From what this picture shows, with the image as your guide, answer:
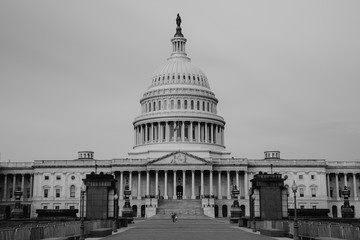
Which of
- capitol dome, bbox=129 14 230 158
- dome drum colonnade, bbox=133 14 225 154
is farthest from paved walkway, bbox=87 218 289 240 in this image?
dome drum colonnade, bbox=133 14 225 154

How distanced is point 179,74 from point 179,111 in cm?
1218

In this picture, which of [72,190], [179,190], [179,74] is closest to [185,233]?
[179,190]

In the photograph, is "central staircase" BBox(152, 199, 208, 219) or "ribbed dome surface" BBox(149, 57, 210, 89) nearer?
"central staircase" BBox(152, 199, 208, 219)

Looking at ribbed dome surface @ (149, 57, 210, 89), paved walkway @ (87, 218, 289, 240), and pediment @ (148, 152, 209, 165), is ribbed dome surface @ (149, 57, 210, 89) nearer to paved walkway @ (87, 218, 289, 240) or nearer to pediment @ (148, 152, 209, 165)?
pediment @ (148, 152, 209, 165)

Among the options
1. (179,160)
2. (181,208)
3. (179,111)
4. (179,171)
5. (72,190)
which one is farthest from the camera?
(179,111)

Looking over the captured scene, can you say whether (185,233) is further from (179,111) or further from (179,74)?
(179,74)

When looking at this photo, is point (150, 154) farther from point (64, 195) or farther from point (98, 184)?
point (98, 184)

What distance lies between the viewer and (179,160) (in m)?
147

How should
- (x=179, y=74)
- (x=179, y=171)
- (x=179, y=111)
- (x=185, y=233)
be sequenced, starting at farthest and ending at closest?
1. (x=179, y=74)
2. (x=179, y=111)
3. (x=179, y=171)
4. (x=185, y=233)

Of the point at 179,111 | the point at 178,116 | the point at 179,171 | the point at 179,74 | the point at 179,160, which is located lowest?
the point at 179,171

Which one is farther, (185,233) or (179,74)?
(179,74)

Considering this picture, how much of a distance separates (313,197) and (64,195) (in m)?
63.4

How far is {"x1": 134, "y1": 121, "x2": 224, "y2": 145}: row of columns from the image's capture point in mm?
162625

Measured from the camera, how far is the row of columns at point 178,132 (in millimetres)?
162625
